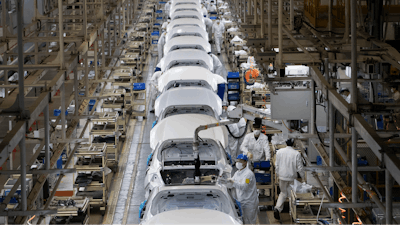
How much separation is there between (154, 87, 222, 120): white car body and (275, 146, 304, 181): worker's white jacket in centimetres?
227

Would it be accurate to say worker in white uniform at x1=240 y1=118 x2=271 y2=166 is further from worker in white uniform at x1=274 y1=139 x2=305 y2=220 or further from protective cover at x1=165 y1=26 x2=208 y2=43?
protective cover at x1=165 y1=26 x2=208 y2=43

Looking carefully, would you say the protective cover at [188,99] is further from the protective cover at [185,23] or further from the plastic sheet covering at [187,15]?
the plastic sheet covering at [187,15]

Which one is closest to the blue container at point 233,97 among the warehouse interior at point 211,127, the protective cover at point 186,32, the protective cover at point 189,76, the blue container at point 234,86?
the warehouse interior at point 211,127

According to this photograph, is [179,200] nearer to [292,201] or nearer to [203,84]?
[292,201]

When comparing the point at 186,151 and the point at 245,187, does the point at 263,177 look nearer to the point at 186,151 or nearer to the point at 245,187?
the point at 245,187

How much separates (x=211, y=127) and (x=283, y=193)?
70.5 inches

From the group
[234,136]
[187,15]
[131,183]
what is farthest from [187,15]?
[131,183]

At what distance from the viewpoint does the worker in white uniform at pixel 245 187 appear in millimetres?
8672

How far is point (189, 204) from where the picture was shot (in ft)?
23.7

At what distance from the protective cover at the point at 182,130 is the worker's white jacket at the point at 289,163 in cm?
100

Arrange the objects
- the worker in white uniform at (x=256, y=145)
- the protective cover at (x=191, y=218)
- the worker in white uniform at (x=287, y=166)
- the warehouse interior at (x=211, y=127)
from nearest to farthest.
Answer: the warehouse interior at (x=211, y=127)
the protective cover at (x=191, y=218)
the worker in white uniform at (x=287, y=166)
the worker in white uniform at (x=256, y=145)

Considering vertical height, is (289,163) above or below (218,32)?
below

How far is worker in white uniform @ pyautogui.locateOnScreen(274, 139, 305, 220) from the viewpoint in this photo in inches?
364

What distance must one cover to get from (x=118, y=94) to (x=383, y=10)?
24.8ft
